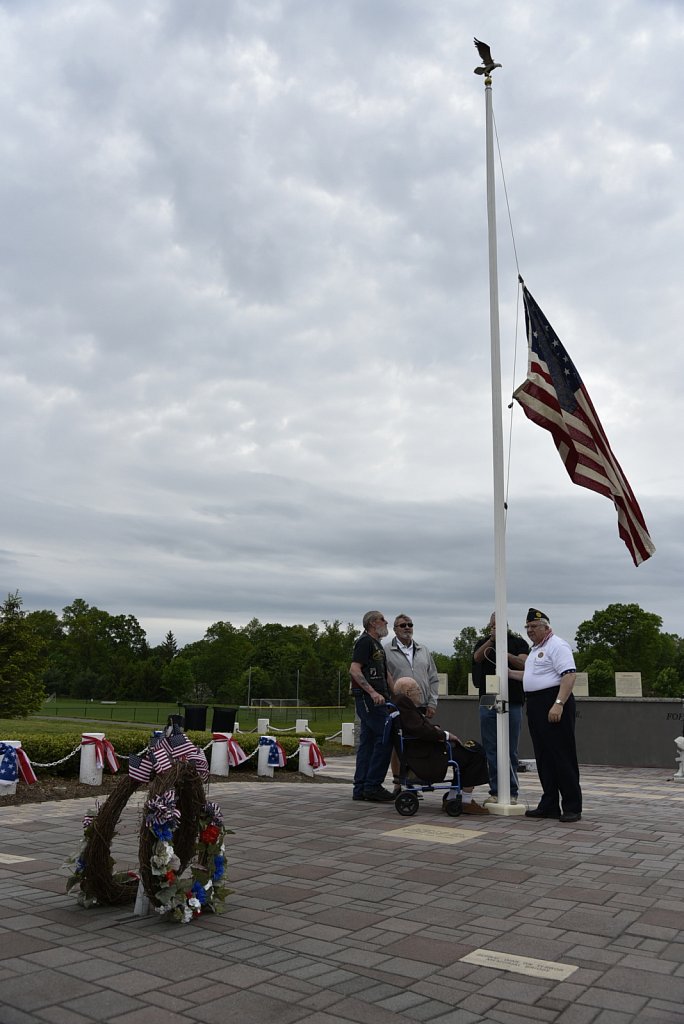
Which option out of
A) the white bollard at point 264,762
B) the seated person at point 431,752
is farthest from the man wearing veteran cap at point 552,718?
the white bollard at point 264,762

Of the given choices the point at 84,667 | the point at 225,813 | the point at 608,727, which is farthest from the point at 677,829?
the point at 84,667

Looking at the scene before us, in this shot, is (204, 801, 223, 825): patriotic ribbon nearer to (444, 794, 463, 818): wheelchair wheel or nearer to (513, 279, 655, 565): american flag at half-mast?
(444, 794, 463, 818): wheelchair wheel

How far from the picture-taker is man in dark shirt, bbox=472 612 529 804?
9094mm

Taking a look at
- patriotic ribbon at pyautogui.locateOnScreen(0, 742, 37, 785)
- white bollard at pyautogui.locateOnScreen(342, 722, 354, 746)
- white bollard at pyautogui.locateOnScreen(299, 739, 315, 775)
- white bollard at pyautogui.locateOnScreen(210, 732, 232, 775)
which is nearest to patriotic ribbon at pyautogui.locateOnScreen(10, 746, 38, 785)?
patriotic ribbon at pyautogui.locateOnScreen(0, 742, 37, 785)

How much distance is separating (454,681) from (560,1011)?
6031 centimetres


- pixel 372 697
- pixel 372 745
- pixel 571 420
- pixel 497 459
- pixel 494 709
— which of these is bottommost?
pixel 372 745

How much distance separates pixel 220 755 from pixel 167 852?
300 inches

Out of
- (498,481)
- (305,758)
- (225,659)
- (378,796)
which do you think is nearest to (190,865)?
(378,796)

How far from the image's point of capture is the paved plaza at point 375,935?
10.6 ft

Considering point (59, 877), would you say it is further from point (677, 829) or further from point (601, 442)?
point (601, 442)

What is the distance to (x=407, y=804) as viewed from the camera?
8.12 metres

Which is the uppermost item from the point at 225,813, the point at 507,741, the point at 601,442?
the point at 601,442

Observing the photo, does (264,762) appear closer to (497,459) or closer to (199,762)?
(497,459)

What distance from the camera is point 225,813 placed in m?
8.29
